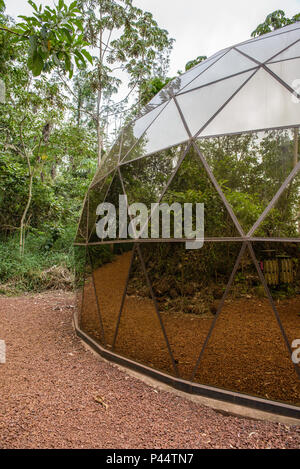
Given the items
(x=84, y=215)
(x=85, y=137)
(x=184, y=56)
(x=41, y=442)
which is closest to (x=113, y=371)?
(x=41, y=442)

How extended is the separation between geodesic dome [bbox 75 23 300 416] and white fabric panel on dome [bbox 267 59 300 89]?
2cm

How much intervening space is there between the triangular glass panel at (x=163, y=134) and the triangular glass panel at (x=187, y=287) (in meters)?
1.88

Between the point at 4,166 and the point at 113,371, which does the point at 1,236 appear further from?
the point at 113,371

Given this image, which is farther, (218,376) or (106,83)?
(106,83)

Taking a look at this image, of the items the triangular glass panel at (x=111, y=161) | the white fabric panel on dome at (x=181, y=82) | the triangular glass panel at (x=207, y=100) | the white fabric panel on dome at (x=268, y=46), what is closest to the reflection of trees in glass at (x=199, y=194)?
the triangular glass panel at (x=207, y=100)

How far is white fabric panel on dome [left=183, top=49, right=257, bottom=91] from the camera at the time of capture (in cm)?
514

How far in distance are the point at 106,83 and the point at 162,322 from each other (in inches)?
667

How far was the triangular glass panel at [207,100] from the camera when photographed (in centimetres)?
473

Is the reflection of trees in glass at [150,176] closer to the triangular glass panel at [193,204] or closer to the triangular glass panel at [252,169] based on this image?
the triangular glass panel at [193,204]

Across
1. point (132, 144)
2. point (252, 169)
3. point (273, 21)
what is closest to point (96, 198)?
point (132, 144)

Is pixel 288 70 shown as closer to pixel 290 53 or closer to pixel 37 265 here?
pixel 290 53

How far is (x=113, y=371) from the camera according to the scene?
490 cm

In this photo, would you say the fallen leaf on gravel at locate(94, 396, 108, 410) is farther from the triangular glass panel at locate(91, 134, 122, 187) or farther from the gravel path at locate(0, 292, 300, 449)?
the triangular glass panel at locate(91, 134, 122, 187)

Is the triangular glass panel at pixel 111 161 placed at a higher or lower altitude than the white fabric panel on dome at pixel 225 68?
lower
